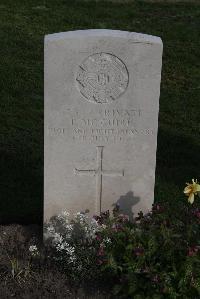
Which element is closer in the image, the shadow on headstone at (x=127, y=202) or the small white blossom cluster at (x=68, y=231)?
the small white blossom cluster at (x=68, y=231)

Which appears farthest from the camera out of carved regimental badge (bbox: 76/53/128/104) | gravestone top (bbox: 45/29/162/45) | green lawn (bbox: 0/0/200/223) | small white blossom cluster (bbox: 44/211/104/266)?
green lawn (bbox: 0/0/200/223)

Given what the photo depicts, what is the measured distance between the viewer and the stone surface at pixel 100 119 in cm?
575

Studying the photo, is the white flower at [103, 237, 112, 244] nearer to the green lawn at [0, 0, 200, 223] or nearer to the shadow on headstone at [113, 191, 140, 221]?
the shadow on headstone at [113, 191, 140, 221]

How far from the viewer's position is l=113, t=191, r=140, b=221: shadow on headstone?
6.32 metres

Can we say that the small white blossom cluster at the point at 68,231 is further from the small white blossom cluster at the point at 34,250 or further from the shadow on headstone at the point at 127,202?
the shadow on headstone at the point at 127,202

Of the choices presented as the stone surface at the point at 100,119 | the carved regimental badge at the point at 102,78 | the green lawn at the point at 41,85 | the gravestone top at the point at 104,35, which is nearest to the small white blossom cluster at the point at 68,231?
the stone surface at the point at 100,119

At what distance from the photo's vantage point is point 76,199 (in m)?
6.30

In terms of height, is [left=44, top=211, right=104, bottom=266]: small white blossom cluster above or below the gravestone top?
below

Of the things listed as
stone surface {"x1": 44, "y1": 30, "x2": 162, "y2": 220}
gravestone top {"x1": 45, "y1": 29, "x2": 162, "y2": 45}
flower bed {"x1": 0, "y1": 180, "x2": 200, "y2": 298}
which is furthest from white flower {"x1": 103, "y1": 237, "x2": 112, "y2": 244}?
gravestone top {"x1": 45, "y1": 29, "x2": 162, "y2": 45}

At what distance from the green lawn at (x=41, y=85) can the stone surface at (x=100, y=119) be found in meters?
0.94

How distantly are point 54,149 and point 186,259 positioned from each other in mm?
1477

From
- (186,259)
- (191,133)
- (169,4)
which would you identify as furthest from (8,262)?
(169,4)

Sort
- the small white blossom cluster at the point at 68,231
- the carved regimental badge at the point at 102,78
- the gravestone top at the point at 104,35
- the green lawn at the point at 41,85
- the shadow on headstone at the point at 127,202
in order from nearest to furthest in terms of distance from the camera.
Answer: the gravestone top at the point at 104,35 < the carved regimental badge at the point at 102,78 < the small white blossom cluster at the point at 68,231 < the shadow on headstone at the point at 127,202 < the green lawn at the point at 41,85

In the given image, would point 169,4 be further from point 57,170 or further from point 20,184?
point 57,170
